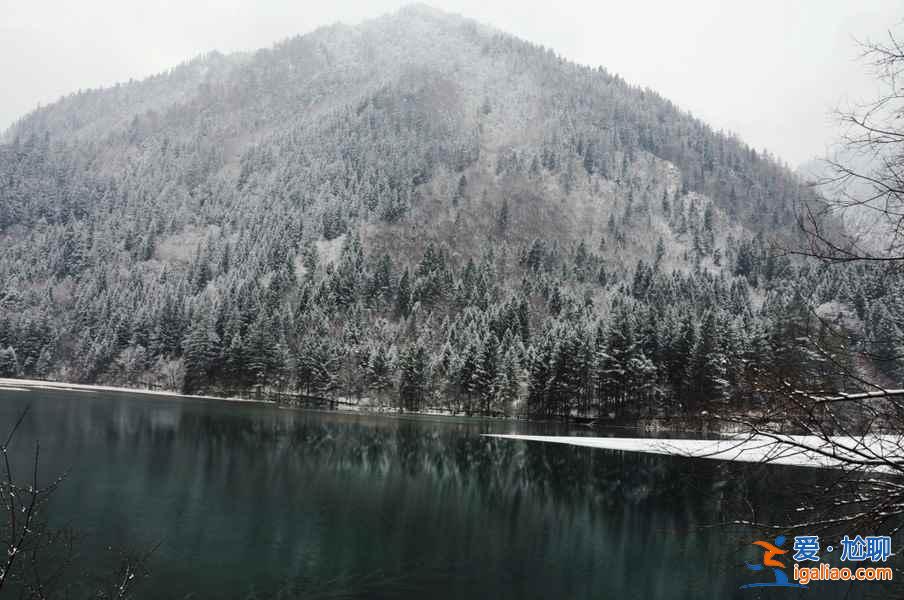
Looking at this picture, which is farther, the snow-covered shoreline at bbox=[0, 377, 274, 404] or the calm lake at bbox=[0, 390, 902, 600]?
the snow-covered shoreline at bbox=[0, 377, 274, 404]

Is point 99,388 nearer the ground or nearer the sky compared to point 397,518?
nearer the ground

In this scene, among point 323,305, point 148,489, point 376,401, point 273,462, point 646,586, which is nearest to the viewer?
point 646,586

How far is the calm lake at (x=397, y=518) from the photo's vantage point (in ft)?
60.6

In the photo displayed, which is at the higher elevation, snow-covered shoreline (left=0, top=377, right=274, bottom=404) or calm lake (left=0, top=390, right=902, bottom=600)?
calm lake (left=0, top=390, right=902, bottom=600)

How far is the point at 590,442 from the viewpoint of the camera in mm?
68500

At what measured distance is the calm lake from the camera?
1847 centimetres

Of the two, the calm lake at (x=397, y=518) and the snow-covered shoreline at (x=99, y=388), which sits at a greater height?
the calm lake at (x=397, y=518)

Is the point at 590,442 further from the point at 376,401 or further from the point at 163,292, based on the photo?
the point at 163,292

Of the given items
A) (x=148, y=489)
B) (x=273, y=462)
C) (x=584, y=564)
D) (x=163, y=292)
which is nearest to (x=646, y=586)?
(x=584, y=564)

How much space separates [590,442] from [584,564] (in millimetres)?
48300

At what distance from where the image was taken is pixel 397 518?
2684cm

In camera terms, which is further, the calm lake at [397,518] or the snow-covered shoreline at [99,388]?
the snow-covered shoreline at [99,388]

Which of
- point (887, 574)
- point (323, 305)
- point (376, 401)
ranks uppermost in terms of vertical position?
point (323, 305)

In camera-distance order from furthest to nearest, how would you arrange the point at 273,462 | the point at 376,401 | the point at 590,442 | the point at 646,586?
the point at 376,401
the point at 590,442
the point at 273,462
the point at 646,586
